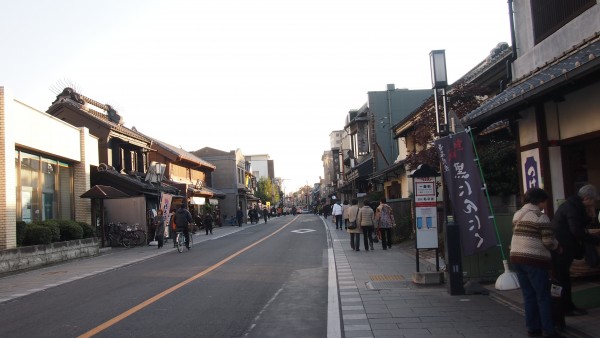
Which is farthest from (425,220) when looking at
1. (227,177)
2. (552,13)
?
(227,177)

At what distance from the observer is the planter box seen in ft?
50.9

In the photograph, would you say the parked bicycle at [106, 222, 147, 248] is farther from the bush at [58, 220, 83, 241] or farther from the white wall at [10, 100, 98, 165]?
the bush at [58, 220, 83, 241]

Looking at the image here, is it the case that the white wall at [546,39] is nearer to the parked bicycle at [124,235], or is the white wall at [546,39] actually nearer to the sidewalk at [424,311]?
the sidewalk at [424,311]

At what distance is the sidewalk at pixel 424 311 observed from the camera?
6656mm

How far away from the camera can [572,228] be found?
21.2 ft

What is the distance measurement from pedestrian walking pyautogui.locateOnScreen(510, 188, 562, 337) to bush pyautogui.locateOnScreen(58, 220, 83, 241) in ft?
57.7

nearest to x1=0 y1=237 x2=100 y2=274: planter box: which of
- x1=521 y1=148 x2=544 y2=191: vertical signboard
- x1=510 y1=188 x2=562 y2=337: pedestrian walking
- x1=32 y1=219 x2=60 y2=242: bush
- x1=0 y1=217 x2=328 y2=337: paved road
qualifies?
x1=32 y1=219 x2=60 y2=242: bush

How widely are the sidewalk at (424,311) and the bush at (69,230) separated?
12.4 m

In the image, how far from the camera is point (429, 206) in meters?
11.5

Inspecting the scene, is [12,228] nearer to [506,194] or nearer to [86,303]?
[86,303]

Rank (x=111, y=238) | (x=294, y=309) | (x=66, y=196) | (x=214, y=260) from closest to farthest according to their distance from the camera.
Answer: (x=294, y=309) < (x=214, y=260) < (x=66, y=196) < (x=111, y=238)

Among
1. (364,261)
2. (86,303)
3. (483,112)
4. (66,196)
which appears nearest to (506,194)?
(364,261)

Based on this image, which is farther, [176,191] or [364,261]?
[176,191]

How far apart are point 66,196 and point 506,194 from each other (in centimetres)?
1831
